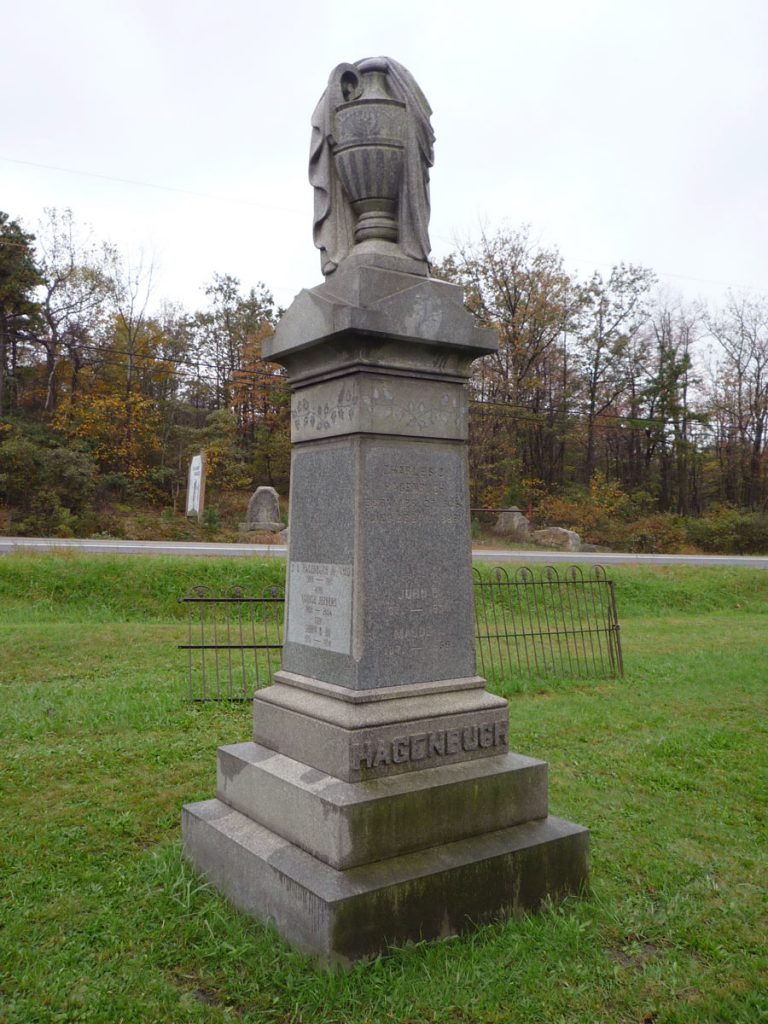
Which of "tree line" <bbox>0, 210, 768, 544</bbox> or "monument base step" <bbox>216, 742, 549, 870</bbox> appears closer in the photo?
"monument base step" <bbox>216, 742, 549, 870</bbox>

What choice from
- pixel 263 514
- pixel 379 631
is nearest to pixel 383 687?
pixel 379 631

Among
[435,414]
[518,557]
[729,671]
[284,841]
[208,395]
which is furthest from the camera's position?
[208,395]

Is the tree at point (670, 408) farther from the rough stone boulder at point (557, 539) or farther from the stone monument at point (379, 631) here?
the stone monument at point (379, 631)

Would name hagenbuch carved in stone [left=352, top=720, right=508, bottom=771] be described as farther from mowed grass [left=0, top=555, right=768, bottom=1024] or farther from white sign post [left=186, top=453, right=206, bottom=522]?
white sign post [left=186, top=453, right=206, bottom=522]

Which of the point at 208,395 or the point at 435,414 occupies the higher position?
the point at 208,395

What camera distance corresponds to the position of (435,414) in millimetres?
3971

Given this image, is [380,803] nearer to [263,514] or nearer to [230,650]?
[230,650]

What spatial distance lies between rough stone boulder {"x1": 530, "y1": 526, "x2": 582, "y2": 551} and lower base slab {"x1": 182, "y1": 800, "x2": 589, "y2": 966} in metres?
22.7

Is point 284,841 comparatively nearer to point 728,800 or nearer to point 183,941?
point 183,941

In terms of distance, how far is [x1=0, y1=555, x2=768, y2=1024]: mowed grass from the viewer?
3006mm

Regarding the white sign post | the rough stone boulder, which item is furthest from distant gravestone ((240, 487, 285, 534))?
the rough stone boulder

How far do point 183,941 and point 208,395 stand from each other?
3401cm

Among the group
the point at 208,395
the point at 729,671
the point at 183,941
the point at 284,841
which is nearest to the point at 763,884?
the point at 284,841

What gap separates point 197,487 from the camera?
24609 millimetres
